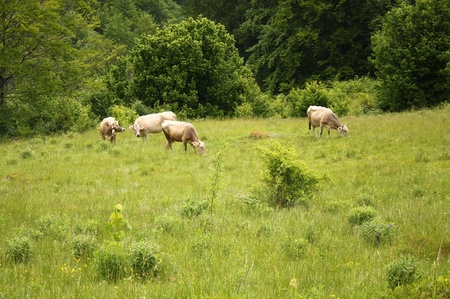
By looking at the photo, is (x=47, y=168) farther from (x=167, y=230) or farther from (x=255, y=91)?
(x=255, y=91)

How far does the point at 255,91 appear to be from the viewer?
34344mm

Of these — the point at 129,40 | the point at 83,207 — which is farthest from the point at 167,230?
the point at 129,40

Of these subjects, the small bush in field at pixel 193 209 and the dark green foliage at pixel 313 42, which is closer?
the small bush in field at pixel 193 209

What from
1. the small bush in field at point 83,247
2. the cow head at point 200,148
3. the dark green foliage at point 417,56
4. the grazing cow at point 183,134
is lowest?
the cow head at point 200,148

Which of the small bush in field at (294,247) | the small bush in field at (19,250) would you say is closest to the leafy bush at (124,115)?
Result: the small bush in field at (19,250)

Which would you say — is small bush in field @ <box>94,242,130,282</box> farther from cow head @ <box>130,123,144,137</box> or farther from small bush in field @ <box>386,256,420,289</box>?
cow head @ <box>130,123,144,137</box>

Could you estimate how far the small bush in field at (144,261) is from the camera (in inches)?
211

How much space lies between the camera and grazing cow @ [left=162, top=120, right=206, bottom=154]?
18.7 meters

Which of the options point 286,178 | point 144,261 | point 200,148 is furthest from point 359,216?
point 200,148

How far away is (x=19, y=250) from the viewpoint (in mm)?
5953

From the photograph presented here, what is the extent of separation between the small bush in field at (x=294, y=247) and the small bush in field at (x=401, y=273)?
1.66 m

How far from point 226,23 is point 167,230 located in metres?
50.9

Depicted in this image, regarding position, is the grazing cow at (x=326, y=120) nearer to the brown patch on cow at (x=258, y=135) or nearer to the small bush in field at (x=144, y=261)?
the brown patch on cow at (x=258, y=135)

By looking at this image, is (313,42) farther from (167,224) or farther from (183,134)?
(167,224)
